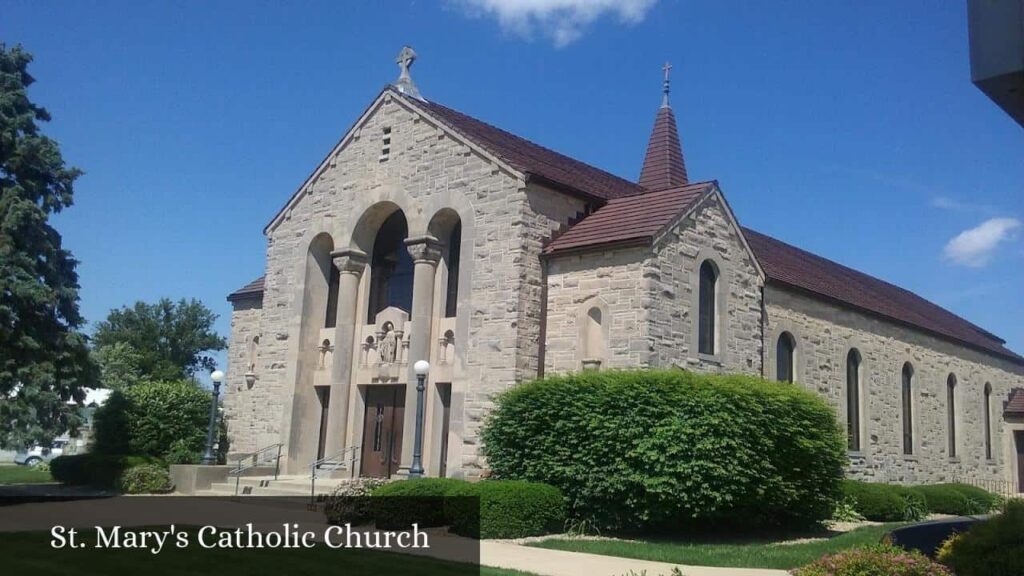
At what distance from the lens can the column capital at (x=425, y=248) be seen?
24141 millimetres

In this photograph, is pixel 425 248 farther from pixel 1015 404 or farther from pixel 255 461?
pixel 1015 404

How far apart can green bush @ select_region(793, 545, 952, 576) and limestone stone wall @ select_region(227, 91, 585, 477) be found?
11622mm

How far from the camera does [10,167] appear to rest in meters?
22.3

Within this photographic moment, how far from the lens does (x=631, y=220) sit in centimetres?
2153

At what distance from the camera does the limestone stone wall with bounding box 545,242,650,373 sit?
66.0 feet

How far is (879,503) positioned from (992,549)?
1378 cm

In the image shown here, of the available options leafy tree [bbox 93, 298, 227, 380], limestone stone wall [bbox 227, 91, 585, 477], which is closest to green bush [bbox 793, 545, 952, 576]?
limestone stone wall [bbox 227, 91, 585, 477]

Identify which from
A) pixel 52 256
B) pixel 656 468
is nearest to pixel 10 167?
pixel 52 256

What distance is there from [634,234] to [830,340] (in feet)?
39.0

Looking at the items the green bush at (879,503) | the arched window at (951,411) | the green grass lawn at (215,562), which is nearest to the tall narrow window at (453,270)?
the green bush at (879,503)

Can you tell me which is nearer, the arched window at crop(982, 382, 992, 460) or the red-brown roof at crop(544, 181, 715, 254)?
the red-brown roof at crop(544, 181, 715, 254)

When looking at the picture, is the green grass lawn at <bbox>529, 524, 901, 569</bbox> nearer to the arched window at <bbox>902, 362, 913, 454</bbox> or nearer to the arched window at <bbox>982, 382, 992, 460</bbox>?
the arched window at <bbox>902, 362, 913, 454</bbox>

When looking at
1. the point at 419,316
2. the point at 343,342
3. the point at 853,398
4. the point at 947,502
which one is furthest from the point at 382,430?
the point at 947,502

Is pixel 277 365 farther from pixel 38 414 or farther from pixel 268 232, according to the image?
pixel 38 414
